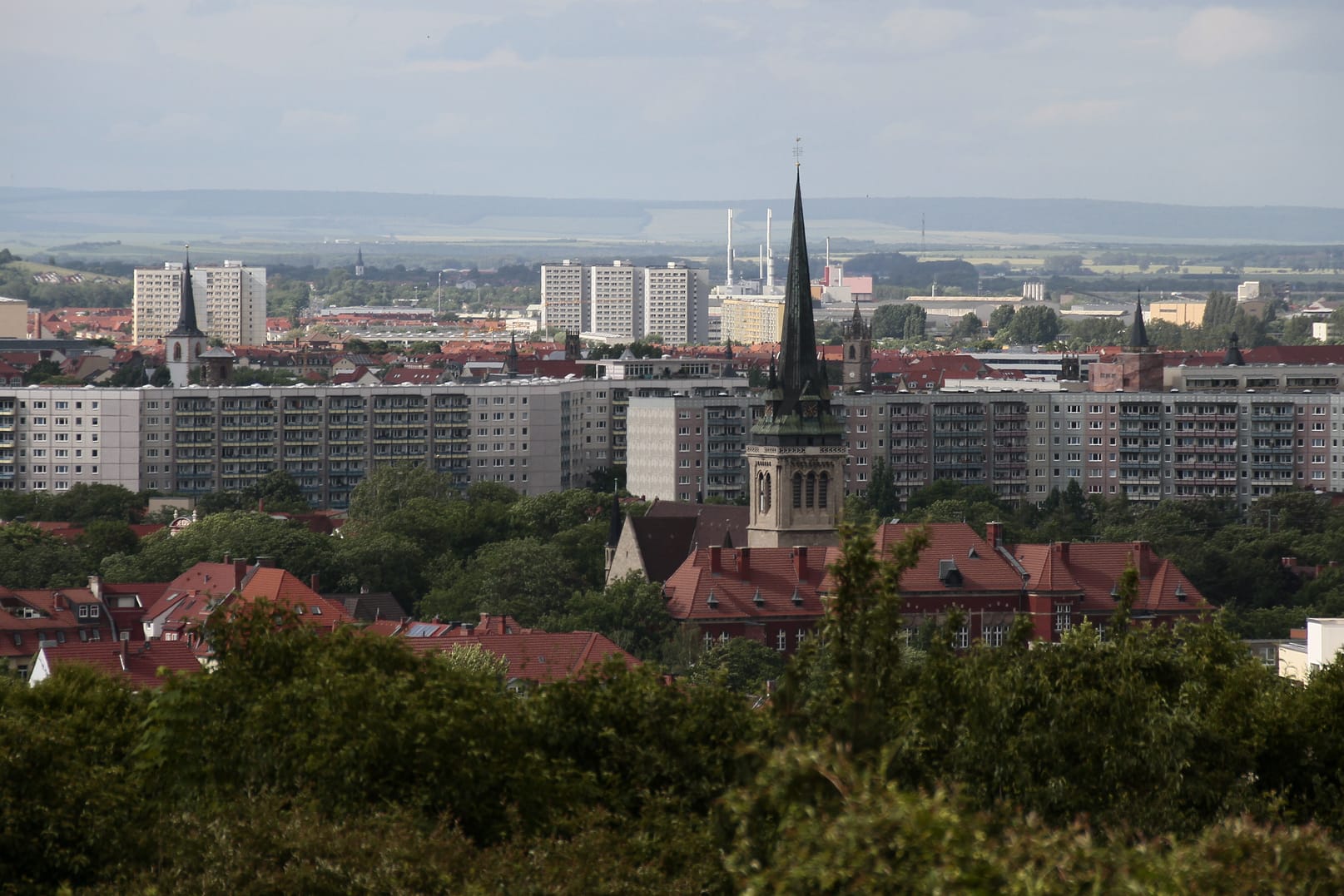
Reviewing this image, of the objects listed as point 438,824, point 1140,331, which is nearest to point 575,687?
point 438,824

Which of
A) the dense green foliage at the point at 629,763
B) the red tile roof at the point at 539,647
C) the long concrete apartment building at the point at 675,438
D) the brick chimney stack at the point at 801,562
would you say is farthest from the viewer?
the long concrete apartment building at the point at 675,438

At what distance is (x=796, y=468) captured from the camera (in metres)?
88.5

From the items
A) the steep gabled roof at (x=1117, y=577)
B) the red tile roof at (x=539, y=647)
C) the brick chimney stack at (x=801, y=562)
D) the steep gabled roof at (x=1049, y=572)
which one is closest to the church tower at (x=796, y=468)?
the brick chimney stack at (x=801, y=562)

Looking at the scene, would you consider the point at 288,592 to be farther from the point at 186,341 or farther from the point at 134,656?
the point at 186,341

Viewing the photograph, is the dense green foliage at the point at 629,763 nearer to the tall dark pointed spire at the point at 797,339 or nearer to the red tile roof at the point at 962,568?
A: the red tile roof at the point at 962,568

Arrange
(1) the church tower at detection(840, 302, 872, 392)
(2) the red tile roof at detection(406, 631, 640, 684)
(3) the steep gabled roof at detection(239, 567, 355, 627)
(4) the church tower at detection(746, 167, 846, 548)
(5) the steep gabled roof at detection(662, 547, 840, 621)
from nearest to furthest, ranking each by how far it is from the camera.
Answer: (2) the red tile roof at detection(406, 631, 640, 684) → (3) the steep gabled roof at detection(239, 567, 355, 627) → (5) the steep gabled roof at detection(662, 547, 840, 621) → (4) the church tower at detection(746, 167, 846, 548) → (1) the church tower at detection(840, 302, 872, 392)

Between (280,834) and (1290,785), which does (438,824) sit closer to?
(280,834)

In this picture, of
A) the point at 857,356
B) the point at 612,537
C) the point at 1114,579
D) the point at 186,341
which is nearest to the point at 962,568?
the point at 1114,579

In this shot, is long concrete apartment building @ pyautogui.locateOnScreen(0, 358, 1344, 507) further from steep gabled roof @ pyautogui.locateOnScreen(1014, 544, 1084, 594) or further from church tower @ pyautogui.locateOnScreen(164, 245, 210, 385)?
steep gabled roof @ pyautogui.locateOnScreen(1014, 544, 1084, 594)

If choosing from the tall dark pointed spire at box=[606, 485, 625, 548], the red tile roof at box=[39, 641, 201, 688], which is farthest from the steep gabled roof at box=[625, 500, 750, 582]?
the red tile roof at box=[39, 641, 201, 688]

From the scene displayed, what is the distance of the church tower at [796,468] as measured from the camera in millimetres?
88250

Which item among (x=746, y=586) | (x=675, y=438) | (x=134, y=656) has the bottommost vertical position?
(x=746, y=586)

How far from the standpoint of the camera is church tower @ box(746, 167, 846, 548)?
88.2 m

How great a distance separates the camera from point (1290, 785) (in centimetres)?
3281
